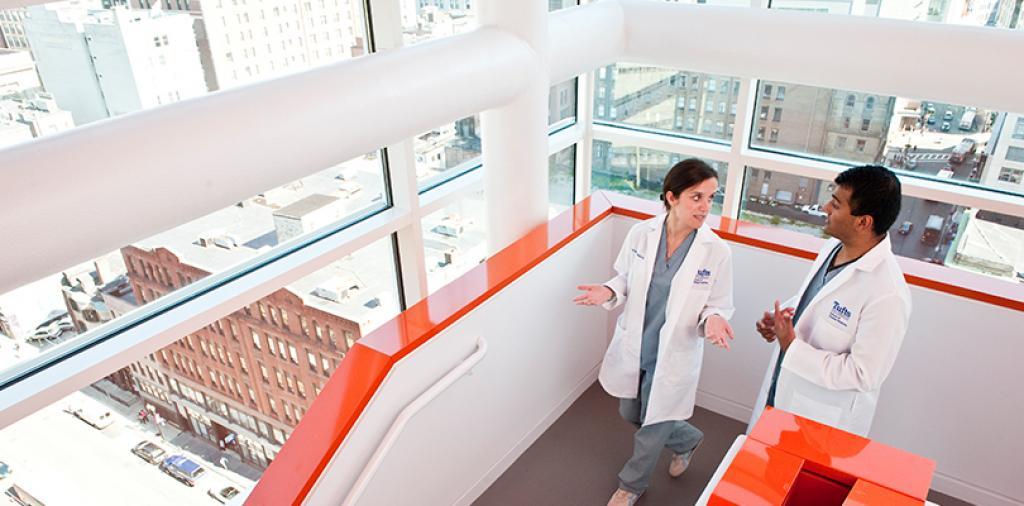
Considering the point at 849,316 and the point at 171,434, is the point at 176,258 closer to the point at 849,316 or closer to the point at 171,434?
the point at 171,434

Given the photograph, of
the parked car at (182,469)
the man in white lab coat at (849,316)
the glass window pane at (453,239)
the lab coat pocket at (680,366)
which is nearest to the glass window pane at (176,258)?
the glass window pane at (453,239)

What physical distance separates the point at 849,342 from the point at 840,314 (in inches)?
3.9

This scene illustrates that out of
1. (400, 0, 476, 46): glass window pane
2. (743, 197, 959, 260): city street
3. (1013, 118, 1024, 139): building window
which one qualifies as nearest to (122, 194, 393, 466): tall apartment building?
(400, 0, 476, 46): glass window pane

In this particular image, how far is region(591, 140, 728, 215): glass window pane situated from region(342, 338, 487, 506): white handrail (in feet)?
10.5

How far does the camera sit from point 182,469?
369 cm

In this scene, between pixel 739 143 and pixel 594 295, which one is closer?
pixel 594 295

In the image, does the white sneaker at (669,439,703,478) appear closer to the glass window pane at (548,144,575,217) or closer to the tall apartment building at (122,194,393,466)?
the tall apartment building at (122,194,393,466)

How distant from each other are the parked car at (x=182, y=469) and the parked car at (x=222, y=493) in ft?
0.38

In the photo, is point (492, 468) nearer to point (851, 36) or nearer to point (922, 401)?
point (922, 401)

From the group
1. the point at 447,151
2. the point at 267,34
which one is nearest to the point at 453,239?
the point at 447,151

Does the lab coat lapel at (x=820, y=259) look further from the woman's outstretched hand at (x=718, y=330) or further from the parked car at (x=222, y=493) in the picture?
the parked car at (x=222, y=493)

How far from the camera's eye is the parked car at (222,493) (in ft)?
12.3

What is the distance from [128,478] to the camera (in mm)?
3484

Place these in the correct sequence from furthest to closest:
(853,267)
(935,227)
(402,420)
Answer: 1. (935,227)
2. (402,420)
3. (853,267)
